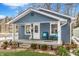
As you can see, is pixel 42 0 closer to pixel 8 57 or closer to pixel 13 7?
pixel 13 7

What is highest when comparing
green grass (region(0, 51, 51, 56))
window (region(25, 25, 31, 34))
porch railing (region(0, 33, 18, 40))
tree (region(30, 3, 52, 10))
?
tree (region(30, 3, 52, 10))

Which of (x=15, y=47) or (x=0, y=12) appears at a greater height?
(x=0, y=12)

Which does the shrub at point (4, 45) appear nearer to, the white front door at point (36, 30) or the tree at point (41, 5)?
the white front door at point (36, 30)

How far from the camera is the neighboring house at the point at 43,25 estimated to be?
254cm

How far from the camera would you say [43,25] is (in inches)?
101

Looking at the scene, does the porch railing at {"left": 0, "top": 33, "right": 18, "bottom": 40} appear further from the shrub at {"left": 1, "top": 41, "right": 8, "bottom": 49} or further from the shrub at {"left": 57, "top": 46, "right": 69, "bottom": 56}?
the shrub at {"left": 57, "top": 46, "right": 69, "bottom": 56}

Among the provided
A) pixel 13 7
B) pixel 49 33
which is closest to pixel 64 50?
pixel 49 33

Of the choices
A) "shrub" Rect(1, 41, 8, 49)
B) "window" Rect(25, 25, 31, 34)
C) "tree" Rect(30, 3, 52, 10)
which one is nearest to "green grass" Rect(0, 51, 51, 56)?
"shrub" Rect(1, 41, 8, 49)

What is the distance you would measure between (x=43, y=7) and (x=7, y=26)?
14.4 inches

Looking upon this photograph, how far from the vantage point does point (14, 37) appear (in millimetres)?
2607

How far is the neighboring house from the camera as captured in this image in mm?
2541

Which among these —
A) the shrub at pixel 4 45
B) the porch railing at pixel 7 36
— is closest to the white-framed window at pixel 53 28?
the porch railing at pixel 7 36

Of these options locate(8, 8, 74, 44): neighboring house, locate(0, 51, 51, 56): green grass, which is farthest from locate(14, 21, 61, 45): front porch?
locate(0, 51, 51, 56): green grass

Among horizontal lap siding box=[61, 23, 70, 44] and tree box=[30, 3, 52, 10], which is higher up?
tree box=[30, 3, 52, 10]
